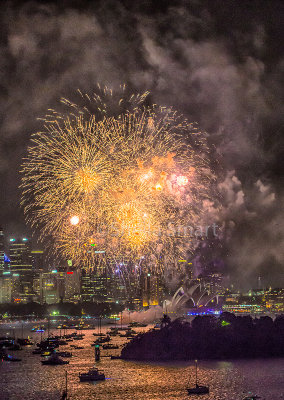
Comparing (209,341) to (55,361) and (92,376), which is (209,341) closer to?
(55,361)

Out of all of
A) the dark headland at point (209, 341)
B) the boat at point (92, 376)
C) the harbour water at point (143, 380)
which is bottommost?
the harbour water at point (143, 380)

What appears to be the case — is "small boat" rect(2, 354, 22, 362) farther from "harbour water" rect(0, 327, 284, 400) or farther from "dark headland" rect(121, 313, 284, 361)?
"dark headland" rect(121, 313, 284, 361)

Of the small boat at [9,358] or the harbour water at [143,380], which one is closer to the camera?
the harbour water at [143,380]

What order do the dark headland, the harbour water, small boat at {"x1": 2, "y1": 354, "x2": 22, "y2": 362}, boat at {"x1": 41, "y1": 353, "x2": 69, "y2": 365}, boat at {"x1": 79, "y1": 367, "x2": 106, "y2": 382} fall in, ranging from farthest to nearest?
1. small boat at {"x1": 2, "y1": 354, "x2": 22, "y2": 362}
2. the dark headland
3. boat at {"x1": 41, "y1": 353, "x2": 69, "y2": 365}
4. boat at {"x1": 79, "y1": 367, "x2": 106, "y2": 382}
5. the harbour water

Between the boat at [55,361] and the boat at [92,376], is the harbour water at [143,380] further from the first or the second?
the boat at [55,361]

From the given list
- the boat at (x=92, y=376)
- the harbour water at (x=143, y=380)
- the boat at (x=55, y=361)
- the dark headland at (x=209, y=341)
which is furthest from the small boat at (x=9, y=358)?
the boat at (x=92, y=376)

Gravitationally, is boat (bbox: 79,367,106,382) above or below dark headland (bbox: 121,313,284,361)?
below

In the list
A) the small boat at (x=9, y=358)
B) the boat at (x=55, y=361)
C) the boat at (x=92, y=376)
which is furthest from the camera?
the small boat at (x=9, y=358)

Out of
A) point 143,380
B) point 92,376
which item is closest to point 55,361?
point 92,376

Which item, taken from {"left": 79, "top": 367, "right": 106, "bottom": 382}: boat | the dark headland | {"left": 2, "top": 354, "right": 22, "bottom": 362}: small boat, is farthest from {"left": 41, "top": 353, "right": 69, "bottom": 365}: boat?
{"left": 79, "top": 367, "right": 106, "bottom": 382}: boat
